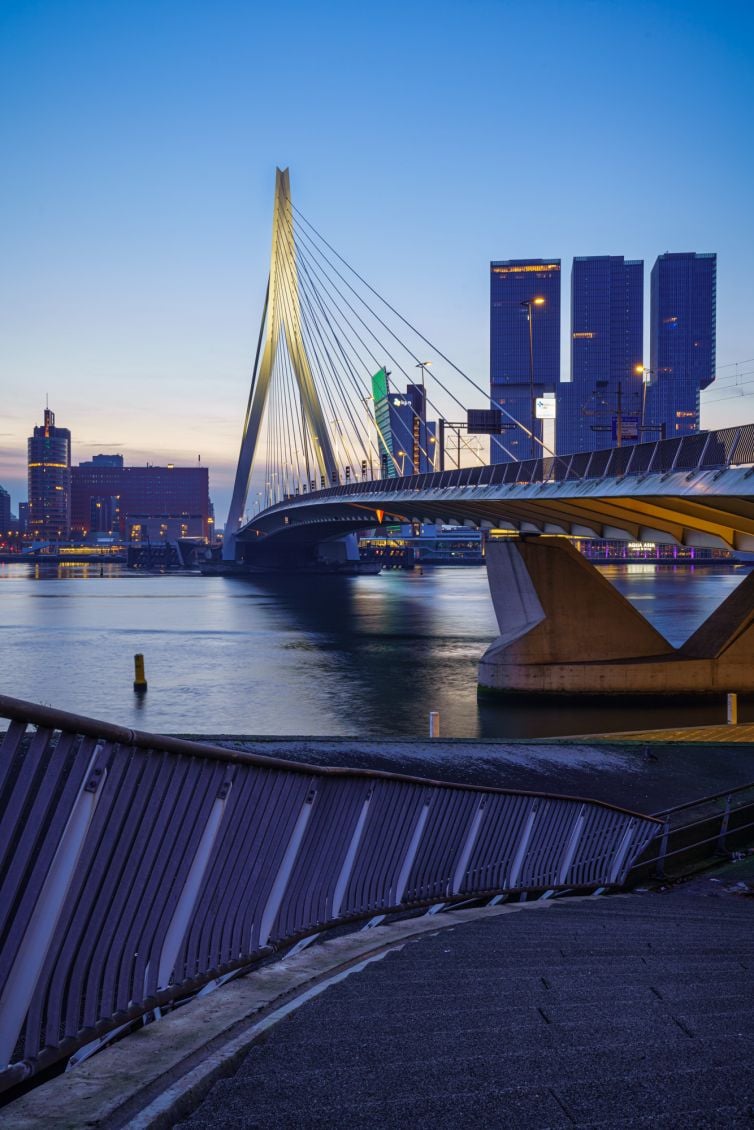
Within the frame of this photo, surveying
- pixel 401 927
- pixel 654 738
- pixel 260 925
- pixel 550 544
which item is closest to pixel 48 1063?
pixel 260 925

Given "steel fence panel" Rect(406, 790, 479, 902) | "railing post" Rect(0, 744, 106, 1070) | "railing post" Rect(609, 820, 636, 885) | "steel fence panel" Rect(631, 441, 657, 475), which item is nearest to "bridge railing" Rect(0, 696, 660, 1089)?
"railing post" Rect(0, 744, 106, 1070)

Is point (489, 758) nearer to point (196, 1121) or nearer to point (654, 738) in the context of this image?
point (654, 738)

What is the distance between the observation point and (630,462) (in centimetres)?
2350

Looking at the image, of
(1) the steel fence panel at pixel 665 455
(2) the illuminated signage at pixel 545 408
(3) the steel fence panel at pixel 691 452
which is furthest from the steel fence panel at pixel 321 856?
(2) the illuminated signage at pixel 545 408

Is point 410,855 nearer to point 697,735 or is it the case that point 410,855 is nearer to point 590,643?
point 697,735

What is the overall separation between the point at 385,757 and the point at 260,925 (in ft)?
35.3

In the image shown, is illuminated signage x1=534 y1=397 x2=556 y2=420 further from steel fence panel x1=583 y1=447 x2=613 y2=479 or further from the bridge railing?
the bridge railing

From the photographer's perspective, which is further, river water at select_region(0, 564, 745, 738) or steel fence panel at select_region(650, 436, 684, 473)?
river water at select_region(0, 564, 745, 738)

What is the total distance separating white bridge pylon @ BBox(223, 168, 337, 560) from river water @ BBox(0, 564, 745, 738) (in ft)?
40.7

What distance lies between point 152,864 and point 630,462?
70.8 ft

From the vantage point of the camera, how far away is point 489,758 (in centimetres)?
1518

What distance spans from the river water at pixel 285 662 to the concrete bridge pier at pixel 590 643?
1388 millimetres

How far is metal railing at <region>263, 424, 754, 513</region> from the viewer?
19203mm

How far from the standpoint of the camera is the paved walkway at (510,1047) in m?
2.63
